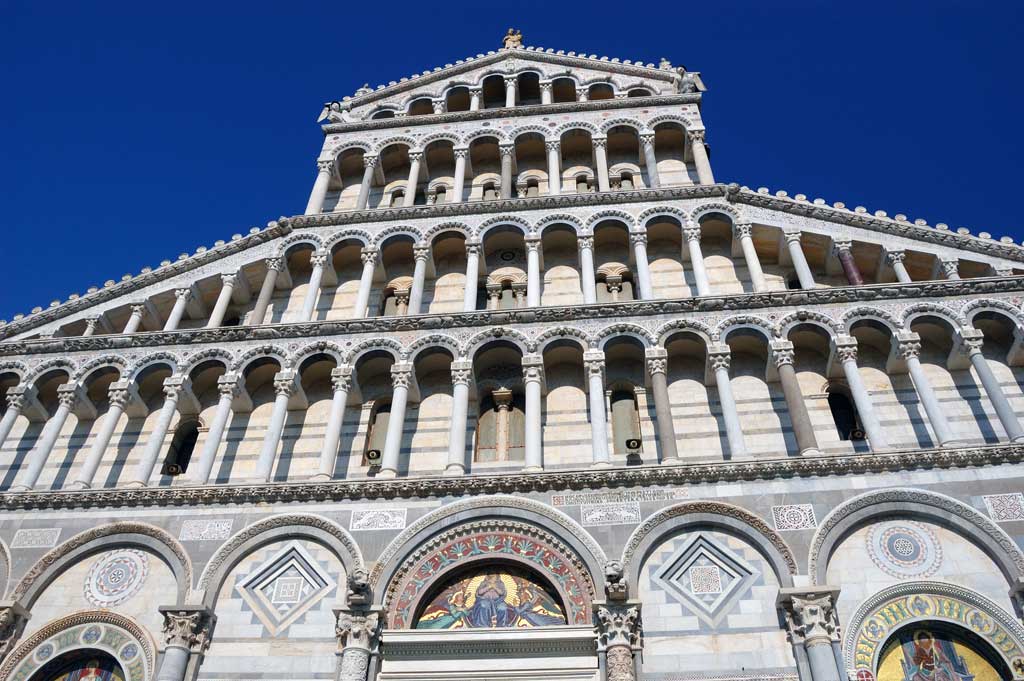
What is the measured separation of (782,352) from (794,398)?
3.30ft

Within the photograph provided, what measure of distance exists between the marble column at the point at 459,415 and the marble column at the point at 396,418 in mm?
839

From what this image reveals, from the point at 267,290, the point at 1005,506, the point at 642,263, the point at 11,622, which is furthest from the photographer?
the point at 267,290

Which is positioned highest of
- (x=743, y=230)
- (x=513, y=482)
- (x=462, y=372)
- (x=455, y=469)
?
(x=743, y=230)

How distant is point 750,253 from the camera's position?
17953mm

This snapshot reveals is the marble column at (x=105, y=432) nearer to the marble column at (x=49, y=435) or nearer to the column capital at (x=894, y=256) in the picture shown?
the marble column at (x=49, y=435)

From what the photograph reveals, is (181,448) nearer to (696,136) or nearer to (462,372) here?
(462,372)

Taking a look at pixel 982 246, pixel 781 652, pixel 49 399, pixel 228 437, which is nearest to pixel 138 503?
pixel 228 437

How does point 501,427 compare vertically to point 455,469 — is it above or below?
above

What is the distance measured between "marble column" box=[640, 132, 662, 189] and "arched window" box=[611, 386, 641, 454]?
5.47m

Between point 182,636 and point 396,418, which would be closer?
point 182,636

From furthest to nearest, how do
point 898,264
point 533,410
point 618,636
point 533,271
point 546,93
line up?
point 546,93 < point 533,271 < point 898,264 < point 533,410 < point 618,636

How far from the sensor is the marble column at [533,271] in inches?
699

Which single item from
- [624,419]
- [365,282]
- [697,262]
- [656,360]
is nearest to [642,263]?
[697,262]

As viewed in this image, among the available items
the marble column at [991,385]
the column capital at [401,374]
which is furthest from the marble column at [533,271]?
the marble column at [991,385]
